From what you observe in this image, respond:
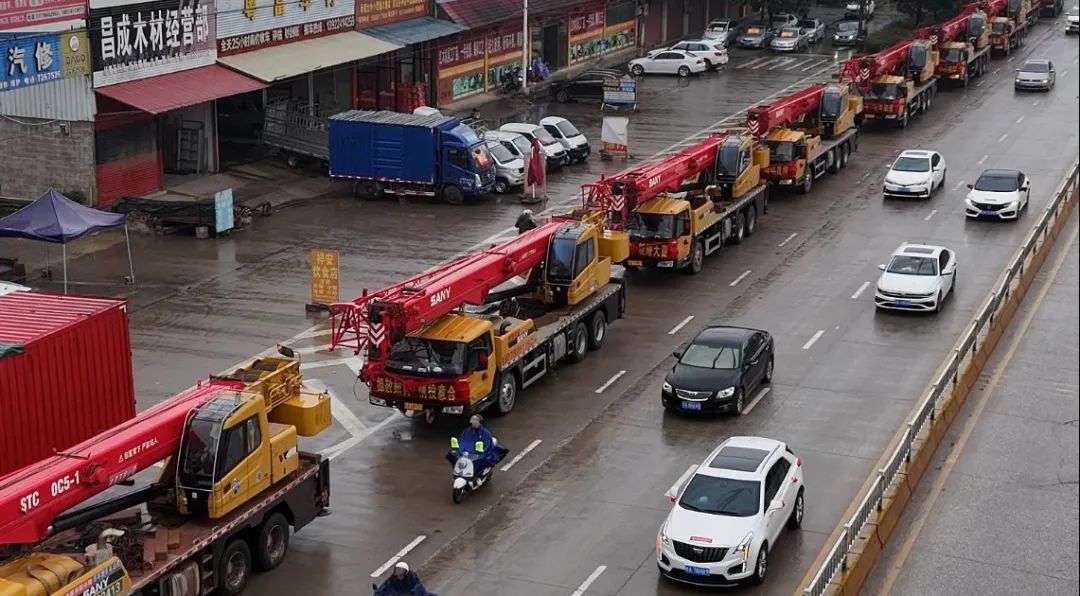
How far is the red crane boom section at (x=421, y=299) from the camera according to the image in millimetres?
27859

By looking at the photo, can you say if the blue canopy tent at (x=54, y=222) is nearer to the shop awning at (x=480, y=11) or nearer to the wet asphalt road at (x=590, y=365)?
the wet asphalt road at (x=590, y=365)

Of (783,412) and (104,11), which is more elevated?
(104,11)

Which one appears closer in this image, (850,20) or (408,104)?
(408,104)

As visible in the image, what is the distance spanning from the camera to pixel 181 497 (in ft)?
71.8

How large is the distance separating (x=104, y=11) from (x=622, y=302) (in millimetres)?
18714

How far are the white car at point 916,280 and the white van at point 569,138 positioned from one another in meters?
18.5

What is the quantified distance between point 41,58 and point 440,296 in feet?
63.2

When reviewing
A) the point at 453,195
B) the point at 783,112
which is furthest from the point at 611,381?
the point at 783,112

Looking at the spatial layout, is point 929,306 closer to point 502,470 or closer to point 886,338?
point 886,338

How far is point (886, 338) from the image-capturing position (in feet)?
117

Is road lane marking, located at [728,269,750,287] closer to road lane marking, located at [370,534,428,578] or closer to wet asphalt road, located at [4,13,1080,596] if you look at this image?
wet asphalt road, located at [4,13,1080,596]

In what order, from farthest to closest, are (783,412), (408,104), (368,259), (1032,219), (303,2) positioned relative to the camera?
(408,104) → (303,2) → (1032,219) → (368,259) → (783,412)

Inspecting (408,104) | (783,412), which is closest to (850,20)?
(408,104)

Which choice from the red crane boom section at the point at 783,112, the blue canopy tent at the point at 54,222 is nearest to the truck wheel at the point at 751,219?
the red crane boom section at the point at 783,112
